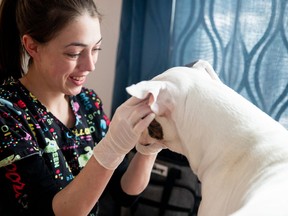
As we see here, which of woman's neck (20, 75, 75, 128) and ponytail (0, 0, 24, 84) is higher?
ponytail (0, 0, 24, 84)

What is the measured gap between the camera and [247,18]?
1.26 meters

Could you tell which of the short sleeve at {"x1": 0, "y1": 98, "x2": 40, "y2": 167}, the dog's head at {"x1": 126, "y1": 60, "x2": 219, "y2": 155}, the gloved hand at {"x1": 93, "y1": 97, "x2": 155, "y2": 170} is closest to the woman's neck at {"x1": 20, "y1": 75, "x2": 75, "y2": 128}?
the short sleeve at {"x1": 0, "y1": 98, "x2": 40, "y2": 167}

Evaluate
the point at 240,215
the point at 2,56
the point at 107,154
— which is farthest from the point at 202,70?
the point at 2,56

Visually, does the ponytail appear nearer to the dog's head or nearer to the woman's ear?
the woman's ear

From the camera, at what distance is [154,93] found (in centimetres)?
69

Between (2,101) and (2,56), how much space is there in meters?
0.23

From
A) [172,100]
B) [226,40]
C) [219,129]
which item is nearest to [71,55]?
[172,100]

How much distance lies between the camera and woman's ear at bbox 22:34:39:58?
1.01m

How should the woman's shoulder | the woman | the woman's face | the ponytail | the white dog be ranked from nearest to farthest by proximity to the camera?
the white dog
the woman
the woman's face
the ponytail
the woman's shoulder

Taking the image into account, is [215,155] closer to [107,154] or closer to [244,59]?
[107,154]

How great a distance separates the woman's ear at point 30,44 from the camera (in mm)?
1015

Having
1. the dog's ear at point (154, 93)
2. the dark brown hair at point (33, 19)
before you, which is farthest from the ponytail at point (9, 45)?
the dog's ear at point (154, 93)

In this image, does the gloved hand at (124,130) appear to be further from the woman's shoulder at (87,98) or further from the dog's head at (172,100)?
the woman's shoulder at (87,98)

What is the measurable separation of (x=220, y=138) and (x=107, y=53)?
49.8 inches
